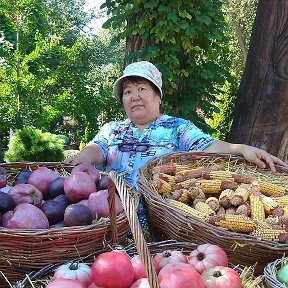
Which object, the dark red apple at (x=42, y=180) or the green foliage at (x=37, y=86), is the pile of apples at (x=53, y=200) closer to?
the dark red apple at (x=42, y=180)

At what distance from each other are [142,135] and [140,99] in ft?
0.82

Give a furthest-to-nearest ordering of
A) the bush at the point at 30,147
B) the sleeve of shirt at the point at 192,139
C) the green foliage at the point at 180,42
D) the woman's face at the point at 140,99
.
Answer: the bush at the point at 30,147 < the green foliage at the point at 180,42 < the woman's face at the point at 140,99 < the sleeve of shirt at the point at 192,139

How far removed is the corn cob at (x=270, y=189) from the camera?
2395 millimetres

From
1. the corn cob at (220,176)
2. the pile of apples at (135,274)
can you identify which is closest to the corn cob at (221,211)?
the corn cob at (220,176)

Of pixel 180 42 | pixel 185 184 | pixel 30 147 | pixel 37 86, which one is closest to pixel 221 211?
pixel 185 184

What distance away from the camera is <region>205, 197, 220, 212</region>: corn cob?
7.06ft

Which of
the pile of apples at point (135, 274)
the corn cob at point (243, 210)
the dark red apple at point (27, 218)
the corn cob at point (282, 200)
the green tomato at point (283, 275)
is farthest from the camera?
the corn cob at point (282, 200)

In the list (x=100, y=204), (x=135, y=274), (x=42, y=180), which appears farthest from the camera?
(x=42, y=180)

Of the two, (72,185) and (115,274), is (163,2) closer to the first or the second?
(72,185)

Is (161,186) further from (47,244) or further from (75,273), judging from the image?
(75,273)

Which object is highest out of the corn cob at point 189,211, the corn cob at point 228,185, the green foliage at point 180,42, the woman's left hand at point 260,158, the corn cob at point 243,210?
the green foliage at point 180,42

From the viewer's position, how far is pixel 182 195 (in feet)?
7.37

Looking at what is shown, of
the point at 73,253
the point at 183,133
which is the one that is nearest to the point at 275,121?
the point at 183,133

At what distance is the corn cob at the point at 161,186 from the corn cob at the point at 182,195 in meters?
0.05
